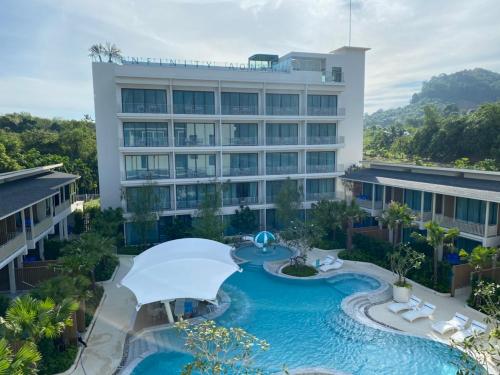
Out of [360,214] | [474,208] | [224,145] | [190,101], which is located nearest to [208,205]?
[224,145]

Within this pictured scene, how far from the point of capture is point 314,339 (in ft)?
54.2

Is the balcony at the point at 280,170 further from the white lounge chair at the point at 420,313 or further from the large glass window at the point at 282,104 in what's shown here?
the white lounge chair at the point at 420,313

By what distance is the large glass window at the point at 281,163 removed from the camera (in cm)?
3675

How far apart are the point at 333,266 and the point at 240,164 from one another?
49.1 feet

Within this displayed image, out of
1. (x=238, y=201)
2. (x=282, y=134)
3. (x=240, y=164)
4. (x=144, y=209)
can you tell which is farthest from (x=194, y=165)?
(x=282, y=134)

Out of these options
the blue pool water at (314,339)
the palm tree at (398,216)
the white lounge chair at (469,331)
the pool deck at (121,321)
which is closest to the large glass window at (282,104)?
the palm tree at (398,216)

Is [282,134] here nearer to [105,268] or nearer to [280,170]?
[280,170]

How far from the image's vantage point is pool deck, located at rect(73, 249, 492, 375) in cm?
1475

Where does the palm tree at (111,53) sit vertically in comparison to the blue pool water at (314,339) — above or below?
above

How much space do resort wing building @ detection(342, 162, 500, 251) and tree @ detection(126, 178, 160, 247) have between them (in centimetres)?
1801

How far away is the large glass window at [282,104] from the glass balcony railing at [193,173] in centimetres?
822

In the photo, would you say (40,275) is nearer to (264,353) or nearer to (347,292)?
Answer: (264,353)

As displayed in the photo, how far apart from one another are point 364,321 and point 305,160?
Answer: 69.7 ft

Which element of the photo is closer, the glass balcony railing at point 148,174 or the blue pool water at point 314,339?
the blue pool water at point 314,339
